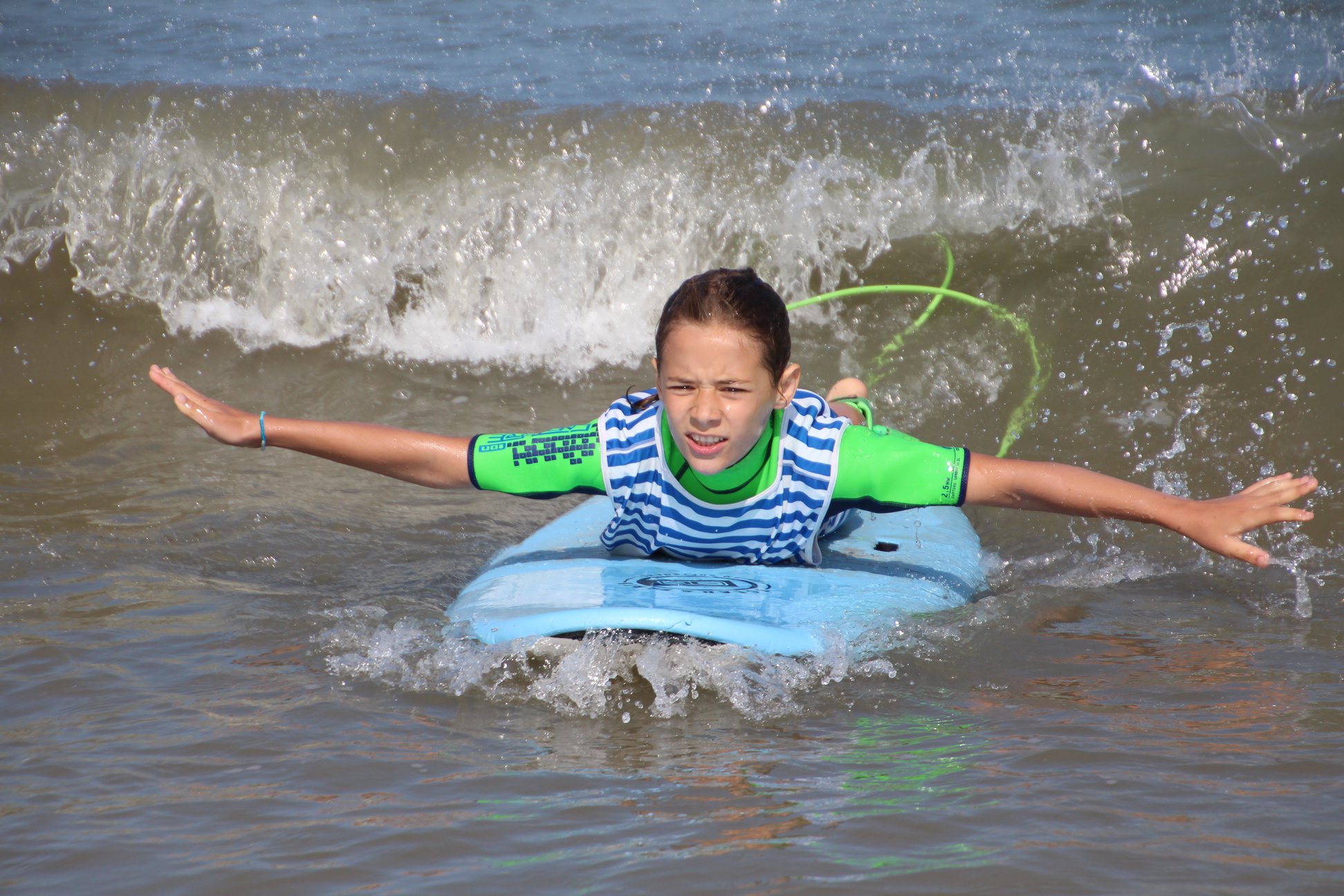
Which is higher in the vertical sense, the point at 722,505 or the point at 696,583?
the point at 722,505

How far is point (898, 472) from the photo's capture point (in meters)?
3.28

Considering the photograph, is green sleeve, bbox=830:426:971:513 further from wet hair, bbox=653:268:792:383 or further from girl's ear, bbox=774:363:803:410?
wet hair, bbox=653:268:792:383

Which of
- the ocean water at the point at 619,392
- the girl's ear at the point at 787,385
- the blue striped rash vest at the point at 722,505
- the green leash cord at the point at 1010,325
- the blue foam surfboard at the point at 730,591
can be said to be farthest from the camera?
the green leash cord at the point at 1010,325

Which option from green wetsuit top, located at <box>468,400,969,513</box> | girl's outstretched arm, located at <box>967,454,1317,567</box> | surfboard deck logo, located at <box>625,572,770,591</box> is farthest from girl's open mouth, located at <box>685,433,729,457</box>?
girl's outstretched arm, located at <box>967,454,1317,567</box>

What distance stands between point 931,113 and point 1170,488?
2.97m

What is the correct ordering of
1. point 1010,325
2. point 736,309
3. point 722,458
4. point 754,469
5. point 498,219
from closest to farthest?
point 736,309
point 722,458
point 754,469
point 1010,325
point 498,219

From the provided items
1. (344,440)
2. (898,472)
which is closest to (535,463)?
(344,440)

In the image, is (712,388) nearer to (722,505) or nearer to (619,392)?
(722,505)

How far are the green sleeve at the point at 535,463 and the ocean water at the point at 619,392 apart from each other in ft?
1.40

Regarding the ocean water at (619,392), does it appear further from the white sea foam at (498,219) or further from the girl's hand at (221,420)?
the girl's hand at (221,420)

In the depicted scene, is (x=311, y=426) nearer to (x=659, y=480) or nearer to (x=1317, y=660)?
(x=659, y=480)

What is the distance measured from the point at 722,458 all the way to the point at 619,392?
306cm

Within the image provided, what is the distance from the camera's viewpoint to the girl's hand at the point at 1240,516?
288cm

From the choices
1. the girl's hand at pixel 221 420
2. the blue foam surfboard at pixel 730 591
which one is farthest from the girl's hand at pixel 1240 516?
the girl's hand at pixel 221 420
